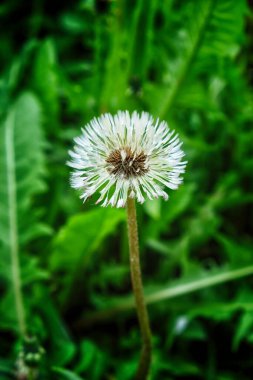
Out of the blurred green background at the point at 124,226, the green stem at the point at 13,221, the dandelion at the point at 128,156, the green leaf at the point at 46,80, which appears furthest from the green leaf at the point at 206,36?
the dandelion at the point at 128,156

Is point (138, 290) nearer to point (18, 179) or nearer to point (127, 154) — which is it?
point (127, 154)

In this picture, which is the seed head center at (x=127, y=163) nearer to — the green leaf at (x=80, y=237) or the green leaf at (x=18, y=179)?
the green leaf at (x=80, y=237)

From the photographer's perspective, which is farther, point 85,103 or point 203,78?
point 203,78

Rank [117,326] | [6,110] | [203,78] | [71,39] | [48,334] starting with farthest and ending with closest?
[71,39], [203,78], [6,110], [117,326], [48,334]

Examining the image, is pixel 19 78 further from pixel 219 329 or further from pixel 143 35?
pixel 219 329

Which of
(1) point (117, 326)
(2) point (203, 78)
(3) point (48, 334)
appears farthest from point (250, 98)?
(3) point (48, 334)
